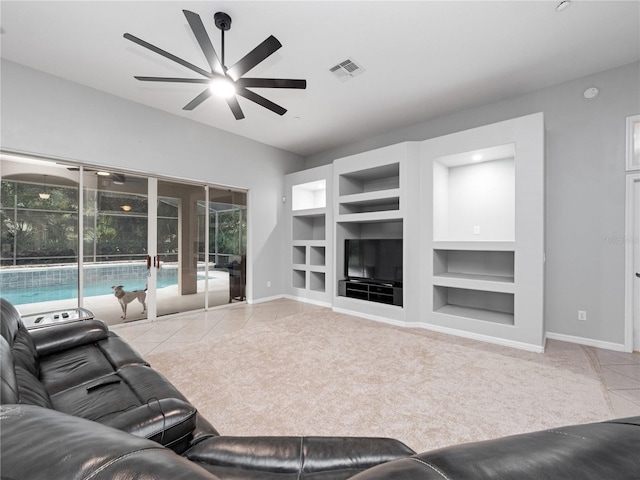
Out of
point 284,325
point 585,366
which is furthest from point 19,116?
point 585,366

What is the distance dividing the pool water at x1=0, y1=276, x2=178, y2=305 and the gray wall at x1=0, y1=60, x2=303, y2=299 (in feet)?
5.64

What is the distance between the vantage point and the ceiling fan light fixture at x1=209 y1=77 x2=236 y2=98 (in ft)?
8.00

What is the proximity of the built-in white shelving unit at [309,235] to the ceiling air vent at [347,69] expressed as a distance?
2072mm

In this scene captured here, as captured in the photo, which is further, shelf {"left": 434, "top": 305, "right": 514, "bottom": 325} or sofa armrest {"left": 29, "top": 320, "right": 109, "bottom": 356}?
shelf {"left": 434, "top": 305, "right": 514, "bottom": 325}

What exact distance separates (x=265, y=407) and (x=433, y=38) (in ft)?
12.2

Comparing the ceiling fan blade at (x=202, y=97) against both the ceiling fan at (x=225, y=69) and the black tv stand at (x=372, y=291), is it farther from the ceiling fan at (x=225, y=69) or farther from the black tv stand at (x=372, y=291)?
the black tv stand at (x=372, y=291)

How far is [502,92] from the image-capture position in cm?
373

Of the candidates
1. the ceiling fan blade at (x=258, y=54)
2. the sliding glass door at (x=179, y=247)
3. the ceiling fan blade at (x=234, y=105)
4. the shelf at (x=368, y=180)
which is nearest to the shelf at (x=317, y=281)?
the shelf at (x=368, y=180)

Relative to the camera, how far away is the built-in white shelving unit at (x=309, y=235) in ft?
17.9

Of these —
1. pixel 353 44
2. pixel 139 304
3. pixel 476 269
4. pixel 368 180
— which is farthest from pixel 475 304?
pixel 139 304

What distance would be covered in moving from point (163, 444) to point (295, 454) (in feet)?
1.83

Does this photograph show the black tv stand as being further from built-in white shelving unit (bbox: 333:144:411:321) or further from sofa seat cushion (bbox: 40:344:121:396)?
sofa seat cushion (bbox: 40:344:121:396)

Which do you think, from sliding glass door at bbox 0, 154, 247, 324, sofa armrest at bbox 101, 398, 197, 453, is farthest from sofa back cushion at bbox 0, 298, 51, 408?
sliding glass door at bbox 0, 154, 247, 324

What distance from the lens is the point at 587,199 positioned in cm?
331
